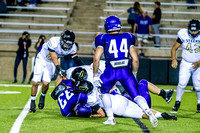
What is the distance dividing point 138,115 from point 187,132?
1398mm

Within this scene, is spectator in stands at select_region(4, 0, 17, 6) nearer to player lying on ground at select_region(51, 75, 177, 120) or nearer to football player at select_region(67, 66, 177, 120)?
player lying on ground at select_region(51, 75, 177, 120)

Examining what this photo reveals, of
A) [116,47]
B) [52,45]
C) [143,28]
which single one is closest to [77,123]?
[116,47]

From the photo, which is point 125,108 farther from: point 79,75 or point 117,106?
point 79,75

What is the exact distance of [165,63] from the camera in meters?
15.4

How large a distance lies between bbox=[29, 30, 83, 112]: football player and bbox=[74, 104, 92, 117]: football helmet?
36.2 inches

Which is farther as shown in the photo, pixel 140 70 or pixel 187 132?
pixel 140 70

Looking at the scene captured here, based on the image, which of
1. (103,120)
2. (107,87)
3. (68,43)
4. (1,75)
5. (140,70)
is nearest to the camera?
(107,87)

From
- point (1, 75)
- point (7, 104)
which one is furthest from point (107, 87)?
point (1, 75)

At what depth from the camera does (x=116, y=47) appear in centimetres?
697

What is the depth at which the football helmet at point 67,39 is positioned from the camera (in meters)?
8.32

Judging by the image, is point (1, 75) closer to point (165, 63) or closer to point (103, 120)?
point (165, 63)

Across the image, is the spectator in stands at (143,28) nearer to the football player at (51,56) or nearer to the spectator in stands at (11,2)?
the spectator in stands at (11,2)

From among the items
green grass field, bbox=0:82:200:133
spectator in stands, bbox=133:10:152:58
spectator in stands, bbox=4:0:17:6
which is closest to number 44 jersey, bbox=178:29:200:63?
green grass field, bbox=0:82:200:133

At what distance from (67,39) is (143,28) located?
782 centimetres
